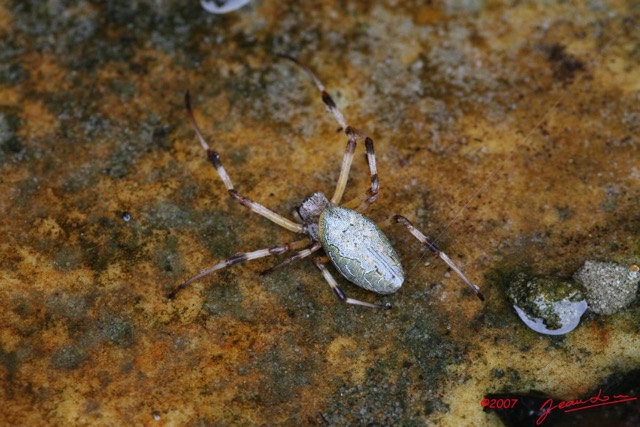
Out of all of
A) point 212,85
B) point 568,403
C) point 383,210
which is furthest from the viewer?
point 212,85

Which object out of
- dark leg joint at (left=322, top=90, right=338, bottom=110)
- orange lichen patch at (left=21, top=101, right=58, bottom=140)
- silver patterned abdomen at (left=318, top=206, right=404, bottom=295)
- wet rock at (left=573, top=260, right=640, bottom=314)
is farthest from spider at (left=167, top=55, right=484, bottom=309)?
orange lichen patch at (left=21, top=101, right=58, bottom=140)

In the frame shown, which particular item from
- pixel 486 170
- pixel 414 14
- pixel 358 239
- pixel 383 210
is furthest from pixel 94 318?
pixel 414 14

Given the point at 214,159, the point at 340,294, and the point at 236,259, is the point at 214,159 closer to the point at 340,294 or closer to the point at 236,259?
the point at 236,259

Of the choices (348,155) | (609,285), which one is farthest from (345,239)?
(609,285)

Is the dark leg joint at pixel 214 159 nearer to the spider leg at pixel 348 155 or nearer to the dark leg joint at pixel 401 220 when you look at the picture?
the spider leg at pixel 348 155

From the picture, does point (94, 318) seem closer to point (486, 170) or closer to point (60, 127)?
point (60, 127)
